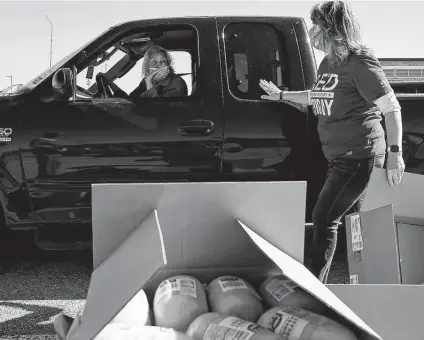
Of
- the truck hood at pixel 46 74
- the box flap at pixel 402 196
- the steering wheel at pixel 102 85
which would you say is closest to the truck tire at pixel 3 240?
the truck hood at pixel 46 74

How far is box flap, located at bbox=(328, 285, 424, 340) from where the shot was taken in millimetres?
1597

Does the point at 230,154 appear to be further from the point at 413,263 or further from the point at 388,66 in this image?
the point at 388,66

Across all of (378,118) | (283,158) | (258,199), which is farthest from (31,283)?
(258,199)

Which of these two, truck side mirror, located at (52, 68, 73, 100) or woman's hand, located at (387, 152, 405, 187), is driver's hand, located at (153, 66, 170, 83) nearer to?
truck side mirror, located at (52, 68, 73, 100)

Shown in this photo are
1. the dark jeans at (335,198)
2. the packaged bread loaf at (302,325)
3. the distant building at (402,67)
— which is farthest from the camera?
the distant building at (402,67)

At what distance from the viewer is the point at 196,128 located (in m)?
4.11

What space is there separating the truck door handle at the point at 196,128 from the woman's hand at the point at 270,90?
0.40 m

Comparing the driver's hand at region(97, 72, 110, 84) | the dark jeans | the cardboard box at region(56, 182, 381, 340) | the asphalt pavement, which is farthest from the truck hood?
the cardboard box at region(56, 182, 381, 340)

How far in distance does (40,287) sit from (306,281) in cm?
296

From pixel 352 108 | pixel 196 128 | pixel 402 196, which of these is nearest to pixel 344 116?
pixel 352 108

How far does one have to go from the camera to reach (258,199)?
5.64ft

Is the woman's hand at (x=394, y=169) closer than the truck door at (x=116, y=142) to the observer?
Yes

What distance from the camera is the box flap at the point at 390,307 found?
1597 mm

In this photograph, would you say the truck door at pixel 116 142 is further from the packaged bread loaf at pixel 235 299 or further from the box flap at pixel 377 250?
the packaged bread loaf at pixel 235 299
